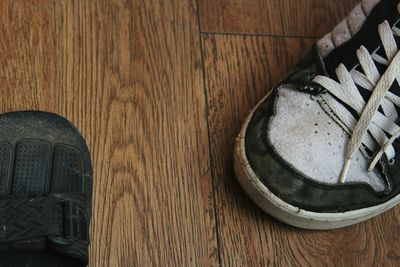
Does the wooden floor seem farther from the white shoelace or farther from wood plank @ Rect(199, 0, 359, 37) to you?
the white shoelace

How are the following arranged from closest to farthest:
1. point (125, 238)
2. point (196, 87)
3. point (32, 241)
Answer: point (32, 241)
point (125, 238)
point (196, 87)

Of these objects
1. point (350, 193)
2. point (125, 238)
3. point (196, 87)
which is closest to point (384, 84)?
point (350, 193)

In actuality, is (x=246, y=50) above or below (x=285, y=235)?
above

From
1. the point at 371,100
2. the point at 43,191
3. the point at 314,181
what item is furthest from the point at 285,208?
the point at 43,191

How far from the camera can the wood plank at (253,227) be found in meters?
0.71

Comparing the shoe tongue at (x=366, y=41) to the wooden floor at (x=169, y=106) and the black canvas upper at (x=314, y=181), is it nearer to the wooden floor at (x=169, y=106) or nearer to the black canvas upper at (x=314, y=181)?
the black canvas upper at (x=314, y=181)

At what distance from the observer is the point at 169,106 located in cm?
77

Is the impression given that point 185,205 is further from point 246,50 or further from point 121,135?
point 246,50

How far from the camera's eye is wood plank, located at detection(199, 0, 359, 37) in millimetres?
837

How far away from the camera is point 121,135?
2.42ft

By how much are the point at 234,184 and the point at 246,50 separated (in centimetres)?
21

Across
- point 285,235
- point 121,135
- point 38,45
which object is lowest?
point 285,235

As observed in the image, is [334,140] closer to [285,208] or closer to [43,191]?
[285,208]

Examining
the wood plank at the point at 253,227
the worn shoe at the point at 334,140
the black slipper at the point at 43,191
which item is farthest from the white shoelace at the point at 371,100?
the black slipper at the point at 43,191
